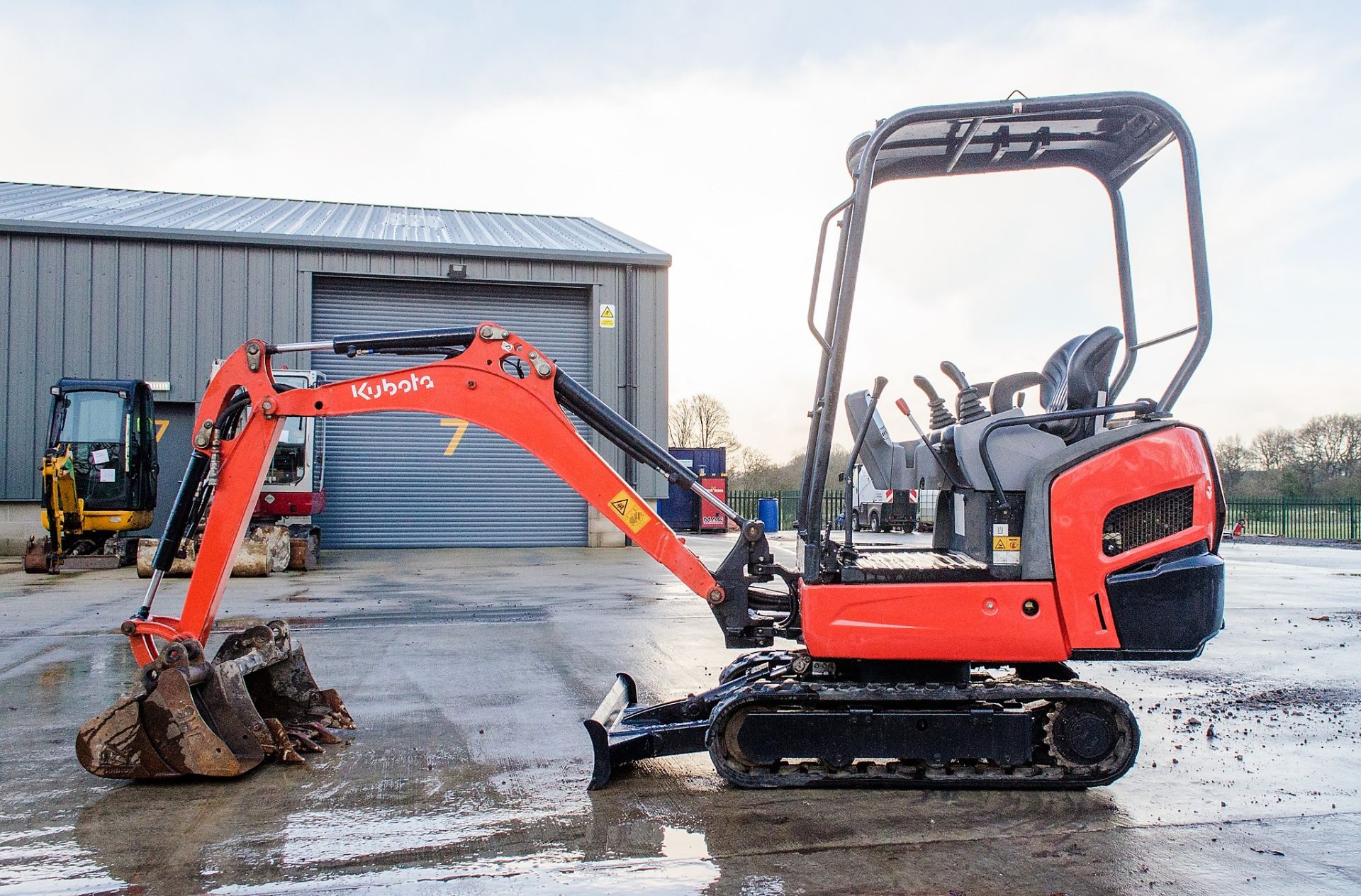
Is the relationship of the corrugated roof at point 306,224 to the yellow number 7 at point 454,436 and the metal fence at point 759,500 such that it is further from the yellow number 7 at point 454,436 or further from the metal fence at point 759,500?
the metal fence at point 759,500

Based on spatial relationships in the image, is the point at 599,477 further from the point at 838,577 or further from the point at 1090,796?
the point at 1090,796

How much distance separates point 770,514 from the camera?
2997 centimetres

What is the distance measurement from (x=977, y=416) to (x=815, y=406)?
2.51ft

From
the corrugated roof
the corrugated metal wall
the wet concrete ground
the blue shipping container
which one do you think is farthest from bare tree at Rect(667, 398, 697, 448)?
the wet concrete ground

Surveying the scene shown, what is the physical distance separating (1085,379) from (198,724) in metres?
4.44

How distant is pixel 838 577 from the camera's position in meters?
4.30

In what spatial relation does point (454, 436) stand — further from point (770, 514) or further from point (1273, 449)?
point (1273, 449)

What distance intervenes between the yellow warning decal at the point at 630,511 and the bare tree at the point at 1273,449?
47772 millimetres

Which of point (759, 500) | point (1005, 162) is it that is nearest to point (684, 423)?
point (759, 500)

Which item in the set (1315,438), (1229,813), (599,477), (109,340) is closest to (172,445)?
(109,340)

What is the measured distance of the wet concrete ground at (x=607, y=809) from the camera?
11.1ft

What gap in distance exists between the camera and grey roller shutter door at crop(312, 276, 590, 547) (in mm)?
19484

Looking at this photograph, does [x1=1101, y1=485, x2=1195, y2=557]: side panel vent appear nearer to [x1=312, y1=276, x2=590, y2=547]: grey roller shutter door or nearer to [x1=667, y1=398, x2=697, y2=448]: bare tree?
[x1=312, y1=276, x2=590, y2=547]: grey roller shutter door

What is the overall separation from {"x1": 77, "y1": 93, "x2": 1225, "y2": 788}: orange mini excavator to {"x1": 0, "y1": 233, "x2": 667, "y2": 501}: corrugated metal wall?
15.3 meters
